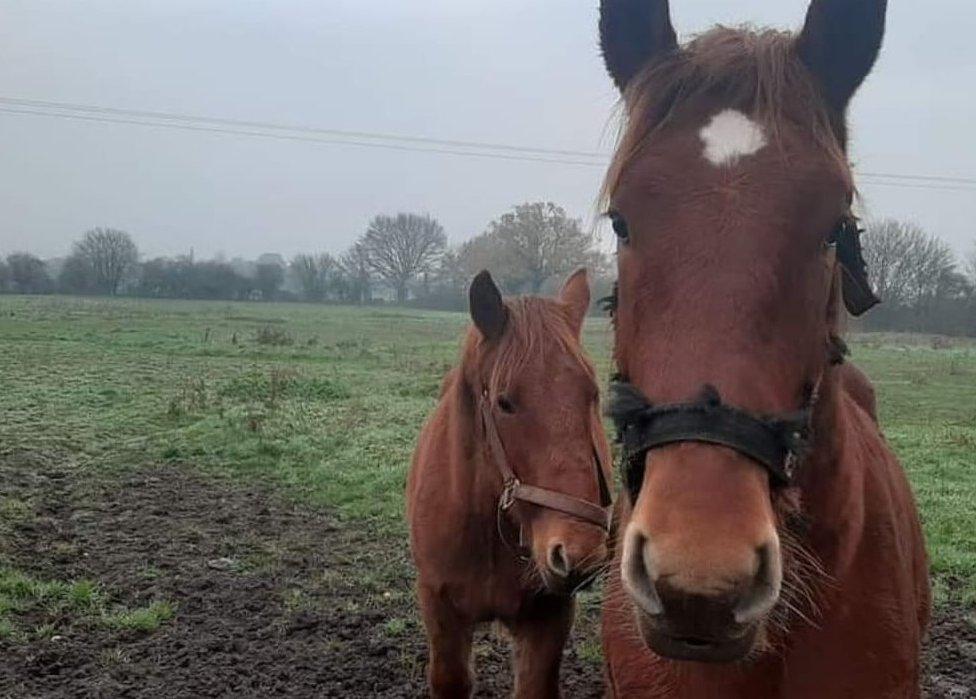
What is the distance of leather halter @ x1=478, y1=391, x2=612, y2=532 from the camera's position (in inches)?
137

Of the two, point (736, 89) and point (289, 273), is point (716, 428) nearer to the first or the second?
point (736, 89)

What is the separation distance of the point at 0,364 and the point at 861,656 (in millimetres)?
19785

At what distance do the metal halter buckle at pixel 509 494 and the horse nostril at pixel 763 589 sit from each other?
2197 mm

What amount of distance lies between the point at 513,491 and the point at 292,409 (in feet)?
36.0

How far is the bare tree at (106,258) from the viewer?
5497cm

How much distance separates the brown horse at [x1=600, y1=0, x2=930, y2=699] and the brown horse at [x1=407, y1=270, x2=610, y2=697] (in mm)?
1340

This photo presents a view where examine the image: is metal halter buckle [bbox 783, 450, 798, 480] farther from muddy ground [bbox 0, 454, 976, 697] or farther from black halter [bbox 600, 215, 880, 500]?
muddy ground [bbox 0, 454, 976, 697]

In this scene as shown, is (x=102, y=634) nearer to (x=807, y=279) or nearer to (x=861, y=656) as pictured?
(x=861, y=656)

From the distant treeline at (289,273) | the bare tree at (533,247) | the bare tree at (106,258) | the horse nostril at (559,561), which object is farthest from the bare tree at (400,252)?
the horse nostril at (559,561)

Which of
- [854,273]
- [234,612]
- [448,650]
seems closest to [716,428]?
[854,273]

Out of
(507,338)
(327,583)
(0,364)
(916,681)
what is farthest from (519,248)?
(916,681)

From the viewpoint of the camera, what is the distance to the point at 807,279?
68.5 inches

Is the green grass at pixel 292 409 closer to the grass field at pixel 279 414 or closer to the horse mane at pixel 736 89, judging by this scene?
the grass field at pixel 279 414

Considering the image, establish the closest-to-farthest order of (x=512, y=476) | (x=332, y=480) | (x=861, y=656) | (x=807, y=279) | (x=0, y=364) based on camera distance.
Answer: (x=807, y=279) < (x=861, y=656) < (x=512, y=476) < (x=332, y=480) < (x=0, y=364)
